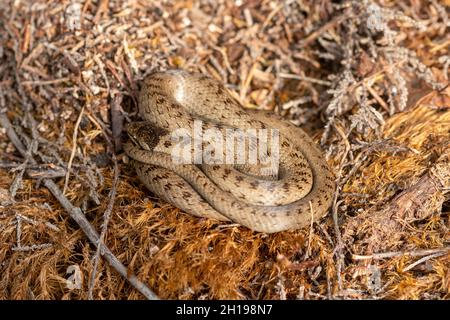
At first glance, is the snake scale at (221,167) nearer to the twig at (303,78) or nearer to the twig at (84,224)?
the twig at (84,224)

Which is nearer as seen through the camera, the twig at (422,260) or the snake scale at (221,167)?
the twig at (422,260)

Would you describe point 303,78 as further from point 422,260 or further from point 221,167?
point 422,260

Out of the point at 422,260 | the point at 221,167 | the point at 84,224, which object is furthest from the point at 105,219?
the point at 422,260

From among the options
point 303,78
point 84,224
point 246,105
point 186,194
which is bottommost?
point 84,224

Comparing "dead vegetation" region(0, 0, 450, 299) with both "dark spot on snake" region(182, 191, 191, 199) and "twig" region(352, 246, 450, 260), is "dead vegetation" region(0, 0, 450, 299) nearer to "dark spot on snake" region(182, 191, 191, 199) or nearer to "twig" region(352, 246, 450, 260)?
"twig" region(352, 246, 450, 260)

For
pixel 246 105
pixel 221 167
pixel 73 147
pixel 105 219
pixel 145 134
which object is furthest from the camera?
pixel 246 105

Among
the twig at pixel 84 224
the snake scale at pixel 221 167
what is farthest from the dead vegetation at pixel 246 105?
the snake scale at pixel 221 167

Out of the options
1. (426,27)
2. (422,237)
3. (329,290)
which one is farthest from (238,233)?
(426,27)

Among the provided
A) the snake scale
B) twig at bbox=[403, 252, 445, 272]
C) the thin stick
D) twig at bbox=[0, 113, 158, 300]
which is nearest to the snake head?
the snake scale
